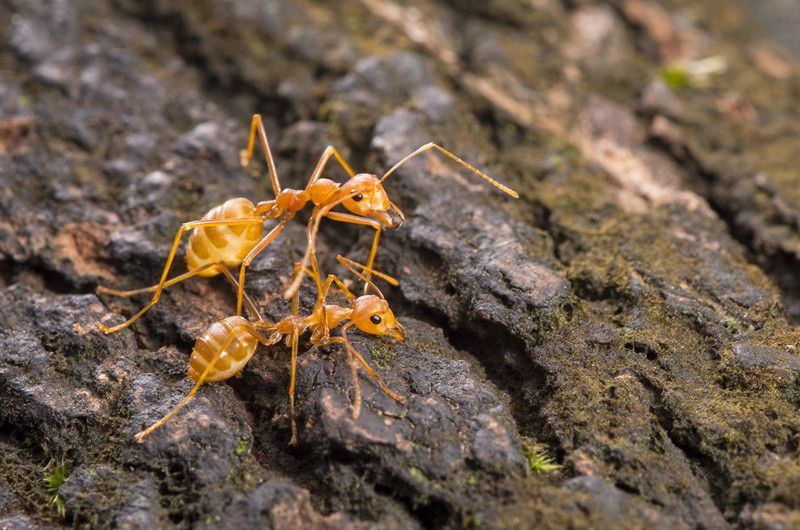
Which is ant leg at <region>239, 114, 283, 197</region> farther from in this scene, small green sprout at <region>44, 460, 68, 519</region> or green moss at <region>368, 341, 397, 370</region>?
small green sprout at <region>44, 460, 68, 519</region>

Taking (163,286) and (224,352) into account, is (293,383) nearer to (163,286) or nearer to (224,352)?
(224,352)

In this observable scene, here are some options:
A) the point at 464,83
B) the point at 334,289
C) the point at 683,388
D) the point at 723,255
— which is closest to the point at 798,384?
the point at 683,388

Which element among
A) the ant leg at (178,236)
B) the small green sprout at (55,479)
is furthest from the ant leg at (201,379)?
the ant leg at (178,236)

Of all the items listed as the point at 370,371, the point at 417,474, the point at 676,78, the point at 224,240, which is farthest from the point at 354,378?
the point at 676,78

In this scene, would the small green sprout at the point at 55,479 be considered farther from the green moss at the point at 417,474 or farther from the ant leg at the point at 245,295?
the green moss at the point at 417,474

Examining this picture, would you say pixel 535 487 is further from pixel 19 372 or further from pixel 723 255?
pixel 19 372
